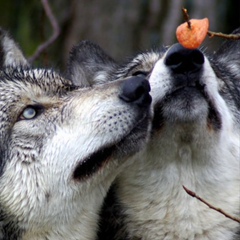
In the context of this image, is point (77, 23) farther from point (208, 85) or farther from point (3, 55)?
point (208, 85)

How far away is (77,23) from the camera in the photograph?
437 inches

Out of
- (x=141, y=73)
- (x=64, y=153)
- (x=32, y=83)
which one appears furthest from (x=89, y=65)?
(x=64, y=153)

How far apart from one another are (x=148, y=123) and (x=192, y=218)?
2.75ft

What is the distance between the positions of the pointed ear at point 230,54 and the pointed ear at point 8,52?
1.52m

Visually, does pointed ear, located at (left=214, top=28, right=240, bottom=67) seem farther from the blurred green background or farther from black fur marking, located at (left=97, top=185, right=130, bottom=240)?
the blurred green background

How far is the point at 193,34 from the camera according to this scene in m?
5.26

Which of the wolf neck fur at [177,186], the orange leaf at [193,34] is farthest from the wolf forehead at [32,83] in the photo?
the orange leaf at [193,34]

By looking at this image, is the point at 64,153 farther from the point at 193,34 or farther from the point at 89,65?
the point at 89,65

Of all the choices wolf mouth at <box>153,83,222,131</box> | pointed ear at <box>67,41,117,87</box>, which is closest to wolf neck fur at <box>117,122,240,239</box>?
wolf mouth at <box>153,83,222,131</box>

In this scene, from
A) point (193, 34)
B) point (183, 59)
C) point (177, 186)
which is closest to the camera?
point (193, 34)

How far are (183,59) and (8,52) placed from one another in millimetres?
1769

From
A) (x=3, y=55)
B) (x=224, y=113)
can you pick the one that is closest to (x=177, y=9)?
(x=3, y=55)

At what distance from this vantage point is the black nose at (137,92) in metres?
5.38

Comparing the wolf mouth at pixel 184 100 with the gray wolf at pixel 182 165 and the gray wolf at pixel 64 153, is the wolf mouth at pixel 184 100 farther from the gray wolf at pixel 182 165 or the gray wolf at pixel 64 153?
the gray wolf at pixel 64 153
